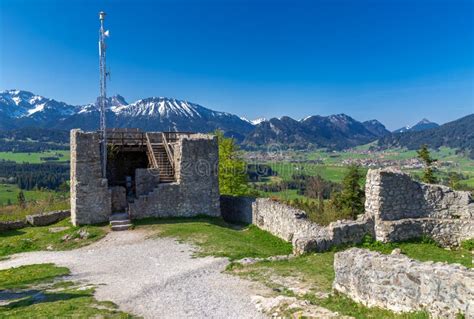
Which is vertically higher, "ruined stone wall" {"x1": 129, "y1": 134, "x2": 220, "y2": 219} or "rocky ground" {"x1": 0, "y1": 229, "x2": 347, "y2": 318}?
"ruined stone wall" {"x1": 129, "y1": 134, "x2": 220, "y2": 219}

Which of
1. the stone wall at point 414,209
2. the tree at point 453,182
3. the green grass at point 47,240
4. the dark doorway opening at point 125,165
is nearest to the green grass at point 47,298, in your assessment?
the green grass at point 47,240

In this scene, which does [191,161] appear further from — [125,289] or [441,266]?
[441,266]

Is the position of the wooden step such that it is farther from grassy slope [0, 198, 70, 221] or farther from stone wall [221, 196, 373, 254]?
grassy slope [0, 198, 70, 221]

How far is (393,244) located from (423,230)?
5.57 feet

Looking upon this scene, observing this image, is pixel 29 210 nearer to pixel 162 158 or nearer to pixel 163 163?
pixel 162 158

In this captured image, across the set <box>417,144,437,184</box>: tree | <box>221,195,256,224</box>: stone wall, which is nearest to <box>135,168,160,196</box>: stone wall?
<box>221,195,256,224</box>: stone wall

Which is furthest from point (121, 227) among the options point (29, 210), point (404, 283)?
point (29, 210)

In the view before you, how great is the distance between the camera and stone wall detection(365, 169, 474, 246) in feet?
57.9

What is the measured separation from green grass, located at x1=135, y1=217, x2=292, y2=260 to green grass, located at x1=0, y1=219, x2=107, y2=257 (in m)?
2.93

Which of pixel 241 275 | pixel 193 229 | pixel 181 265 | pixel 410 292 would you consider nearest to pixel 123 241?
pixel 193 229

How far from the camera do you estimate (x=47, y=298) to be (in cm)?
1325

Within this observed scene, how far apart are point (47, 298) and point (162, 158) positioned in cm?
1812

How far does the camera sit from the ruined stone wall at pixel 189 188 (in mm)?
27219

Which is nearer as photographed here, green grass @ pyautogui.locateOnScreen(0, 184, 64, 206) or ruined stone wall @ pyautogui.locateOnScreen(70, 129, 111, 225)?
ruined stone wall @ pyautogui.locateOnScreen(70, 129, 111, 225)
